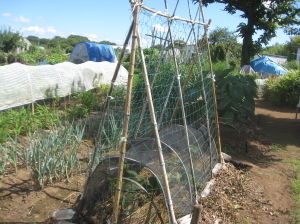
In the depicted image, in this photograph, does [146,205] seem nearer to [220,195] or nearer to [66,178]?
[220,195]

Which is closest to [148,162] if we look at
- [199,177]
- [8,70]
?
[199,177]

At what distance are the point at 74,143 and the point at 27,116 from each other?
7.05ft

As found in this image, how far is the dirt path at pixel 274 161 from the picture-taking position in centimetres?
336

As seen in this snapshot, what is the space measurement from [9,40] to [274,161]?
29.7 metres

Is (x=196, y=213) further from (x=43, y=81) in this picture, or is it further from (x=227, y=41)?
(x=227, y=41)

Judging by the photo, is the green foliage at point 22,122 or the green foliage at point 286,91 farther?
the green foliage at point 286,91

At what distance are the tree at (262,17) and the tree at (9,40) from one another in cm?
2288

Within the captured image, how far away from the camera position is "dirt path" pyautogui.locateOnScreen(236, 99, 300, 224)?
3.36m

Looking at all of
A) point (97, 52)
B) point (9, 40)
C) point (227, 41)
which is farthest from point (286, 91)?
point (9, 40)

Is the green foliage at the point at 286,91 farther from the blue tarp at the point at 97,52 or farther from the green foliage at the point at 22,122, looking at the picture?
the blue tarp at the point at 97,52

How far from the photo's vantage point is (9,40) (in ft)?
95.5

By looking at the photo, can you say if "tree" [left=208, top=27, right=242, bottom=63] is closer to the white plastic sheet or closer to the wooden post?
the white plastic sheet

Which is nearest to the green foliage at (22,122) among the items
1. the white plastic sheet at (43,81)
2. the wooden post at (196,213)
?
the white plastic sheet at (43,81)

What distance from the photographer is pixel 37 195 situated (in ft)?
11.1
